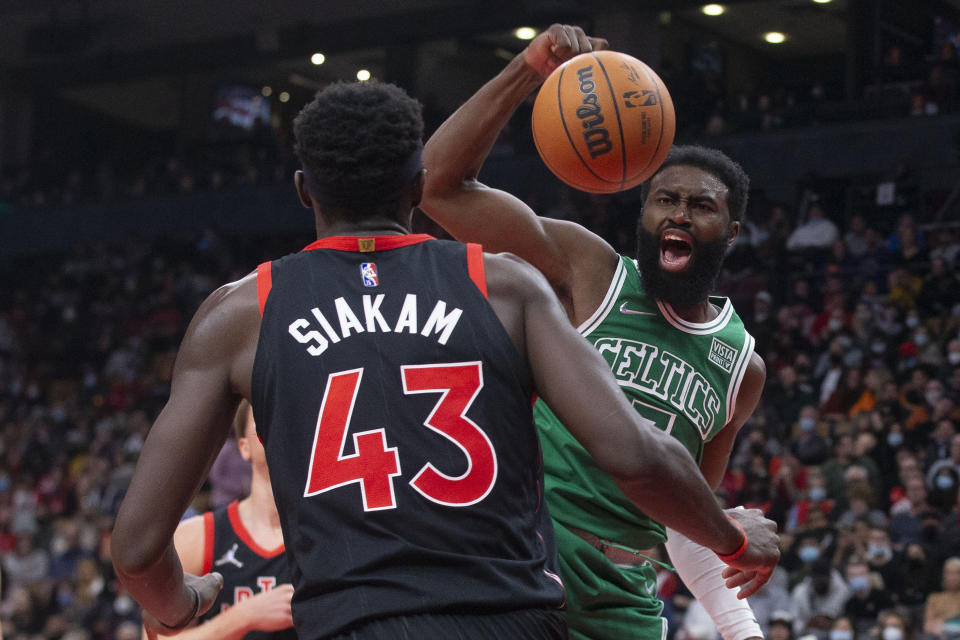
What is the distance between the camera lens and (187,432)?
226 centimetres

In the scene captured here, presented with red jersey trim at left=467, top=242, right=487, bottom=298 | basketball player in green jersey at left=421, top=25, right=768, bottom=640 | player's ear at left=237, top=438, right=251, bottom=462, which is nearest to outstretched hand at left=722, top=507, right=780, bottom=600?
basketball player in green jersey at left=421, top=25, right=768, bottom=640

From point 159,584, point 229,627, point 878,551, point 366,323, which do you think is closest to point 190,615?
point 159,584

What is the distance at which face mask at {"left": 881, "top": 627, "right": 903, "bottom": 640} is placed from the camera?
8531 mm

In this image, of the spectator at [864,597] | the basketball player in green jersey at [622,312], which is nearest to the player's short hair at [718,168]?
the basketball player in green jersey at [622,312]

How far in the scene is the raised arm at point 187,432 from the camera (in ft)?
7.38

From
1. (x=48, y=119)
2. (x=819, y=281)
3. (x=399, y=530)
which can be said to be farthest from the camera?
(x=48, y=119)

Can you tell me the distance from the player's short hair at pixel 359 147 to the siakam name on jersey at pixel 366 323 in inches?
8.6

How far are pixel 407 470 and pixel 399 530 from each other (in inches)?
4.1

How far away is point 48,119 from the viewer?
79.2ft

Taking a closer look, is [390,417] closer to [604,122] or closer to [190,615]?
[190,615]

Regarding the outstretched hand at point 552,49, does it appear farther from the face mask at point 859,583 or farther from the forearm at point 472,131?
the face mask at point 859,583

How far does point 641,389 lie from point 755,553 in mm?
915

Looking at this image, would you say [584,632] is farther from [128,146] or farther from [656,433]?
[128,146]

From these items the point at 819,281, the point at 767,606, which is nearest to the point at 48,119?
the point at 819,281
